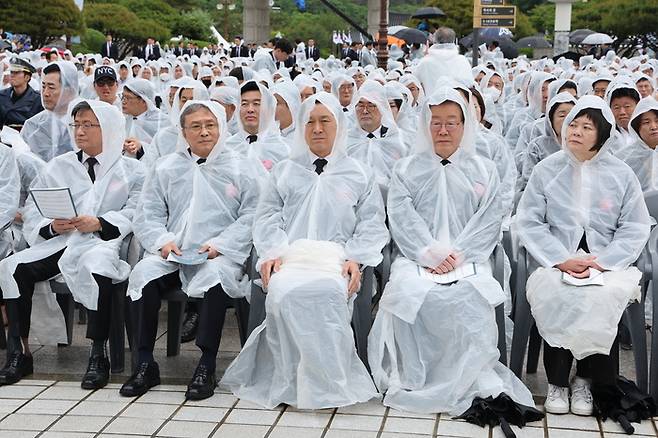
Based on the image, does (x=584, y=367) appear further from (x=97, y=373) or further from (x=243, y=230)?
(x=97, y=373)

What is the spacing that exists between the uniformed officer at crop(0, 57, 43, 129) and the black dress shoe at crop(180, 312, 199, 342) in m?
3.53

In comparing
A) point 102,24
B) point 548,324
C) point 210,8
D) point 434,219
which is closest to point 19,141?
point 434,219

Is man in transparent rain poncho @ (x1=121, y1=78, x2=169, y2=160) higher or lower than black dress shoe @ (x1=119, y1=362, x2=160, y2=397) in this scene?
higher

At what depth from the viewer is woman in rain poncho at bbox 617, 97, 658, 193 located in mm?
6480

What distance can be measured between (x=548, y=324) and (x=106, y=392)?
93.5 inches

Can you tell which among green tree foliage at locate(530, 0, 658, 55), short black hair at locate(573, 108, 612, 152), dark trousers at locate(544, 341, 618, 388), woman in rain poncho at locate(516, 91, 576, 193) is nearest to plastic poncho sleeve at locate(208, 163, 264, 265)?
dark trousers at locate(544, 341, 618, 388)

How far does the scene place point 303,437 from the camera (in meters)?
4.63

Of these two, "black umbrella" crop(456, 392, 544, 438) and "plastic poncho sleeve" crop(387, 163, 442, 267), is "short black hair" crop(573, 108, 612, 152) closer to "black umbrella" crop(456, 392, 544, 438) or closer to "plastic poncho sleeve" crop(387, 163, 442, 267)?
"plastic poncho sleeve" crop(387, 163, 442, 267)

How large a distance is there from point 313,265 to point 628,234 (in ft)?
5.51

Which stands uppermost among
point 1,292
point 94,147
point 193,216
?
point 94,147

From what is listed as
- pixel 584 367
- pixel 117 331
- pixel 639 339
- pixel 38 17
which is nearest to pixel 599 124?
pixel 639 339

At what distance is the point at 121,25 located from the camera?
152 ft

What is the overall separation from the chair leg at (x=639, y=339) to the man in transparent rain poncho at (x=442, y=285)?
62 cm

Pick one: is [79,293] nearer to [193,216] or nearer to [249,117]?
[193,216]
